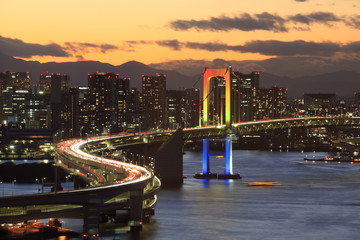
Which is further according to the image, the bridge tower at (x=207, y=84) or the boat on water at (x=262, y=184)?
the bridge tower at (x=207, y=84)

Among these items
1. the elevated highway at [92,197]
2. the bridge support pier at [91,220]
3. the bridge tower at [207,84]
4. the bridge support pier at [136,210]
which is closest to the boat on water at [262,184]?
the bridge tower at [207,84]

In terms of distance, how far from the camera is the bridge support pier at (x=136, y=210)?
1188 inches

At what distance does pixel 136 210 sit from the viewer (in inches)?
1196

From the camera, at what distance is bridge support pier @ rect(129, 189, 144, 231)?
30.2 metres

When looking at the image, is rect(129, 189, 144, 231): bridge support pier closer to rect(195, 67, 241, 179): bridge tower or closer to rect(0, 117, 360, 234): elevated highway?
rect(0, 117, 360, 234): elevated highway

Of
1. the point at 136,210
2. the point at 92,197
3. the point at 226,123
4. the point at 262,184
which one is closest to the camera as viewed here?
the point at 92,197

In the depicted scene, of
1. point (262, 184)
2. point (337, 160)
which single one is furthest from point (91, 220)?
point (337, 160)

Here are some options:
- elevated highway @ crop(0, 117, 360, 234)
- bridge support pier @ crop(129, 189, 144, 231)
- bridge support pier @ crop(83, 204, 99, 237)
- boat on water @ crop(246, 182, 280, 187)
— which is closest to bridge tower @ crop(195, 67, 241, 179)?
boat on water @ crop(246, 182, 280, 187)

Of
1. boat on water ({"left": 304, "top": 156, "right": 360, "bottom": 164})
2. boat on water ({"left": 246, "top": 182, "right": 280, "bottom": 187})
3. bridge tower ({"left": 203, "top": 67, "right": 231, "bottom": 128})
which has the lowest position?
boat on water ({"left": 304, "top": 156, "right": 360, "bottom": 164})

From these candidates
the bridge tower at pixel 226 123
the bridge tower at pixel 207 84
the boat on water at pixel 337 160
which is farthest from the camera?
the boat on water at pixel 337 160

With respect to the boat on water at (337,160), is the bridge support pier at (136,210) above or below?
above

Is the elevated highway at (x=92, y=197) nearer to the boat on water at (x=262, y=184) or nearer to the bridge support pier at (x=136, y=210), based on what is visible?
the bridge support pier at (x=136, y=210)

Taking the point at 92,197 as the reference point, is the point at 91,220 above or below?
below

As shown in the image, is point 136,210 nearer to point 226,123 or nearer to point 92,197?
point 92,197
